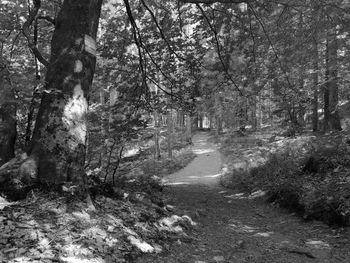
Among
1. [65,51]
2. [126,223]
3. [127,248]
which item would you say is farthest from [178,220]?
[65,51]

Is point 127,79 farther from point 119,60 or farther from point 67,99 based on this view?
point 67,99

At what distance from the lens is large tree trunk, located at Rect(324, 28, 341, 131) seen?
30.2 feet

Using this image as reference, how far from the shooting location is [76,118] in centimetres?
479

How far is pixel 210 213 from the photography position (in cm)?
803

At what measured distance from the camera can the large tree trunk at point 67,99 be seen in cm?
457

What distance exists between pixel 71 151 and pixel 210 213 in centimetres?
449

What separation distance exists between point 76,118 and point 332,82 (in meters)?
11.4

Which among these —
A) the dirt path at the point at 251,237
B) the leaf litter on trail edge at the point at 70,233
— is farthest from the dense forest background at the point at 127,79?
the dirt path at the point at 251,237

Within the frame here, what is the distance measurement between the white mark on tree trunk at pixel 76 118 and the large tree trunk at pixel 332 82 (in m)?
6.19

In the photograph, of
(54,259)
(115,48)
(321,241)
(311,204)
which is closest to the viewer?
(54,259)

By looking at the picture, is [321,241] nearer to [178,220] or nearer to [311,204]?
[311,204]

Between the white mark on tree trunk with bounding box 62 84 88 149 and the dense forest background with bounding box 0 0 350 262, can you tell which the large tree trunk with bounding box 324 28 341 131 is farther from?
the white mark on tree trunk with bounding box 62 84 88 149

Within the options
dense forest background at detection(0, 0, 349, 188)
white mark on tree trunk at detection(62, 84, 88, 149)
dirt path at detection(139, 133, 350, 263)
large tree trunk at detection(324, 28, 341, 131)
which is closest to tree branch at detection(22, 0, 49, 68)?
dense forest background at detection(0, 0, 349, 188)

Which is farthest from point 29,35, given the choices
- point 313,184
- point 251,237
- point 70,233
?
point 313,184
